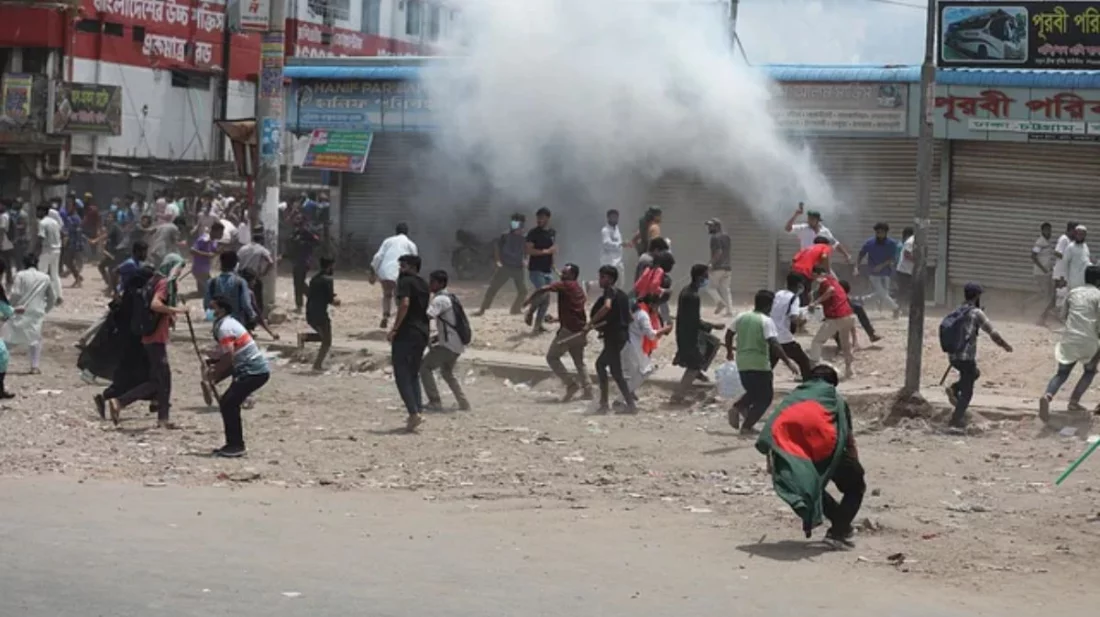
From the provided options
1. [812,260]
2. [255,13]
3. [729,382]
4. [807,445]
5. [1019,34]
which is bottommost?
[729,382]

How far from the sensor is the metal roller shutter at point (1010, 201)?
22609 millimetres

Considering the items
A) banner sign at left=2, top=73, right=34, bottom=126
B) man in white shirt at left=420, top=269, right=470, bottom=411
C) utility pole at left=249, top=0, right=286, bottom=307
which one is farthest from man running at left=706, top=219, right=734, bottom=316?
banner sign at left=2, top=73, right=34, bottom=126

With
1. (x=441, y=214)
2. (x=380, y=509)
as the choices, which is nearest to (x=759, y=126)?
(x=441, y=214)

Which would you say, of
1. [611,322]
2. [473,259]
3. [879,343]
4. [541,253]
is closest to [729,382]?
[611,322]

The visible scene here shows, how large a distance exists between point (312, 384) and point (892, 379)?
6253 millimetres

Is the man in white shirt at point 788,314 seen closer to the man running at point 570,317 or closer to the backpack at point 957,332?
the backpack at point 957,332

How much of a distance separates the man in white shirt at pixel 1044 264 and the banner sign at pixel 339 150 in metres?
12.4

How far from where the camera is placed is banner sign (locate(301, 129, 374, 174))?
96.2ft

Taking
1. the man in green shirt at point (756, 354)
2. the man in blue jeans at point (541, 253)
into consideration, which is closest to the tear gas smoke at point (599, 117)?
the man in blue jeans at point (541, 253)

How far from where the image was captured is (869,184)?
2441cm

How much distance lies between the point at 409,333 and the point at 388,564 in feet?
18.2

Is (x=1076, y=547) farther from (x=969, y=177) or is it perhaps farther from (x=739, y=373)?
(x=969, y=177)

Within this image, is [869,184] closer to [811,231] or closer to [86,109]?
[811,231]

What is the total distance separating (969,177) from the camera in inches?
931
